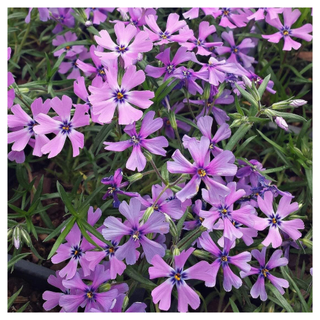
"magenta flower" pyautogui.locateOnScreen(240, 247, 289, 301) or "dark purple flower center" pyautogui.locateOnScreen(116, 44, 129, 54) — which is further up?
"dark purple flower center" pyautogui.locateOnScreen(116, 44, 129, 54)

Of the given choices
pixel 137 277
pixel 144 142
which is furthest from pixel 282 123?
pixel 137 277

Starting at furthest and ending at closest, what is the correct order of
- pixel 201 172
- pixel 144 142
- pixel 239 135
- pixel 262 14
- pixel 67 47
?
pixel 67 47, pixel 262 14, pixel 239 135, pixel 144 142, pixel 201 172

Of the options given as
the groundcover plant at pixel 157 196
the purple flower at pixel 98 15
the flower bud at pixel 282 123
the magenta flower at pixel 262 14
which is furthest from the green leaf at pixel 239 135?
the purple flower at pixel 98 15

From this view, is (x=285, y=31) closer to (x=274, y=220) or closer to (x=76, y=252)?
(x=274, y=220)

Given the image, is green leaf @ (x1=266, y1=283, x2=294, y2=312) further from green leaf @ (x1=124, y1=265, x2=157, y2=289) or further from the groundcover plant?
green leaf @ (x1=124, y1=265, x2=157, y2=289)

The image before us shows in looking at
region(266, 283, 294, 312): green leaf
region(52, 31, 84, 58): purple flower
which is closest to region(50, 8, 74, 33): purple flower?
region(52, 31, 84, 58): purple flower
